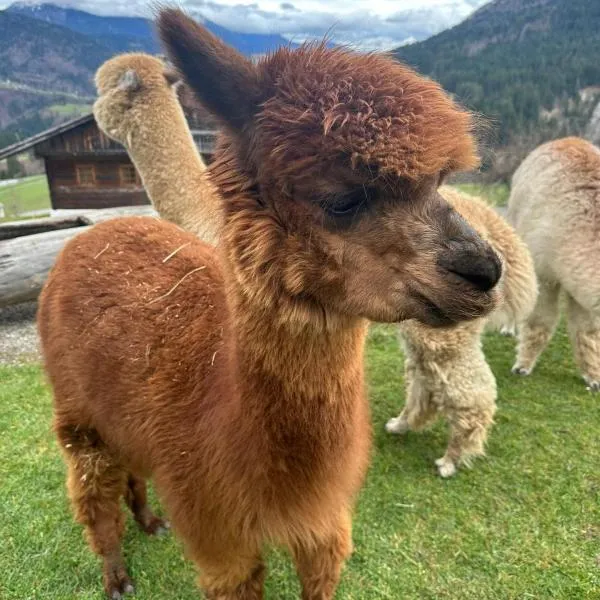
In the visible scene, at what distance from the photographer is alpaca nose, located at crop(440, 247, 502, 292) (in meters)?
1.08

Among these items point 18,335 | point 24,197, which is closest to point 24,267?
point 18,335

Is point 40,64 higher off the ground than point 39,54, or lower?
lower

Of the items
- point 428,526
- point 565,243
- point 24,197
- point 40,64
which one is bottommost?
point 24,197

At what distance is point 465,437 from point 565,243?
1674 millimetres

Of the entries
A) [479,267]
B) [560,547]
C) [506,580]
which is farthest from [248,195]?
[560,547]

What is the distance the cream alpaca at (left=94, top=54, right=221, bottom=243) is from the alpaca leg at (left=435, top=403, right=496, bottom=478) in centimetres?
226

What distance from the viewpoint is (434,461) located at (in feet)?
10.2

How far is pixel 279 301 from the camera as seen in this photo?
1190 millimetres

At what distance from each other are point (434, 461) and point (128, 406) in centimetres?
201

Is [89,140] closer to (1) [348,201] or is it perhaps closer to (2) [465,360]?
(2) [465,360]

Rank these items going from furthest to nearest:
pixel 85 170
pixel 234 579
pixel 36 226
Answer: pixel 85 170 → pixel 36 226 → pixel 234 579

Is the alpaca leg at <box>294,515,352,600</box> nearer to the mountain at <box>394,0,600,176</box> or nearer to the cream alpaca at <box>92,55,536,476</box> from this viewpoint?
the cream alpaca at <box>92,55,536,476</box>

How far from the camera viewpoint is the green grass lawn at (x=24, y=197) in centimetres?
2956

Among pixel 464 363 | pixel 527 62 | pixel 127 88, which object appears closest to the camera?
pixel 464 363
